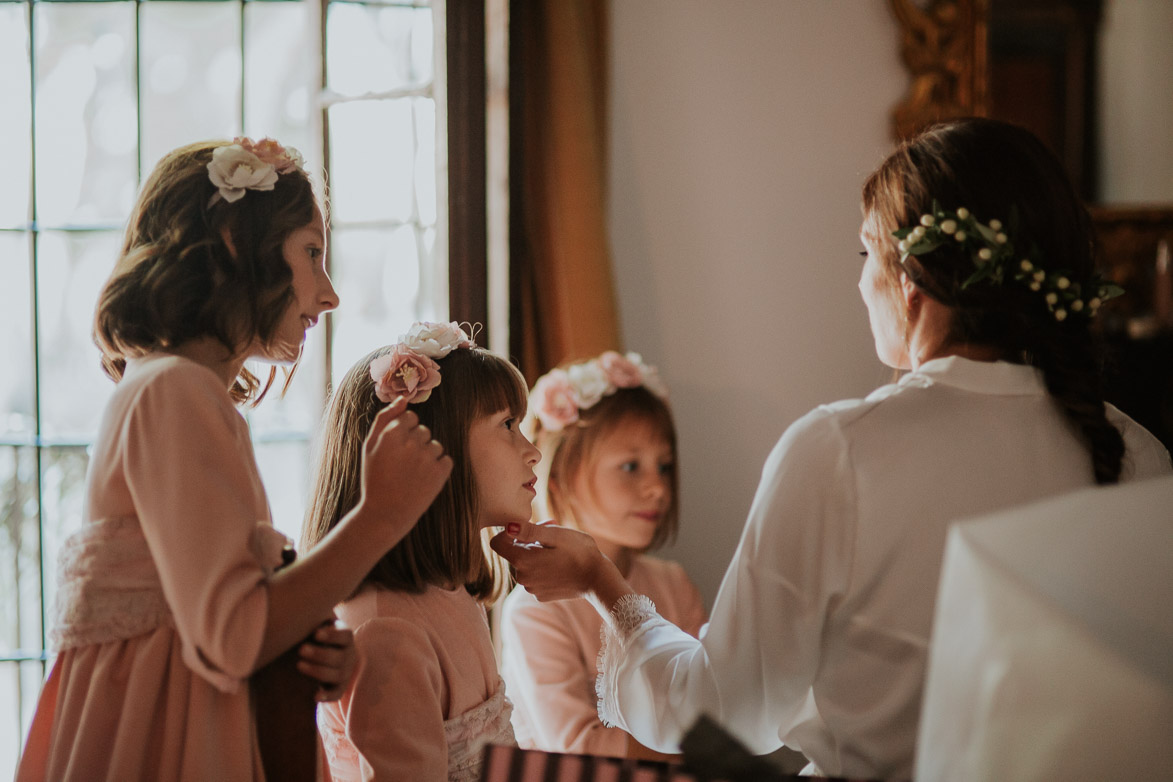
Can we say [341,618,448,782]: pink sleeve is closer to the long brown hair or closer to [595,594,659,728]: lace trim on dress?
[595,594,659,728]: lace trim on dress

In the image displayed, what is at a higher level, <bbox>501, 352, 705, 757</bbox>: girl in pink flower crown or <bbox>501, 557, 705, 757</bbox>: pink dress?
<bbox>501, 352, 705, 757</bbox>: girl in pink flower crown

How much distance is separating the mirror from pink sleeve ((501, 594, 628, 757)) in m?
1.49

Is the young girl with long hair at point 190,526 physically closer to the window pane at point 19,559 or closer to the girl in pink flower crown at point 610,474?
the girl in pink flower crown at point 610,474

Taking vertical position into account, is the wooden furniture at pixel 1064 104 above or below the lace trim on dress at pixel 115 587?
above

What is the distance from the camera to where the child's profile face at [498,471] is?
1357 millimetres

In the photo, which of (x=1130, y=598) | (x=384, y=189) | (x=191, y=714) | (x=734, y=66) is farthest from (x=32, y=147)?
(x=1130, y=598)

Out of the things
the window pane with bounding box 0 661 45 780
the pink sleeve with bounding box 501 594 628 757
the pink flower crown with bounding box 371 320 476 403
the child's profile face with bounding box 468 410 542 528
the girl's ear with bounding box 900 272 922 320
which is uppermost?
the girl's ear with bounding box 900 272 922 320

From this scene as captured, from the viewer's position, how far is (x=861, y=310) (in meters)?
2.46

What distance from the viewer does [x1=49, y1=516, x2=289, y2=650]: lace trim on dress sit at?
3.30 feet

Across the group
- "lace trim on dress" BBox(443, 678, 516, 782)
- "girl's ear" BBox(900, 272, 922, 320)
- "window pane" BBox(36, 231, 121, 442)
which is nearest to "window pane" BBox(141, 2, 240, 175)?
"window pane" BBox(36, 231, 121, 442)

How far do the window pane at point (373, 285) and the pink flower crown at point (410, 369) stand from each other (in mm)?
867

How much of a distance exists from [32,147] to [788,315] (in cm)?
191

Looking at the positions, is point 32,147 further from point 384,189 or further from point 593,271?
point 593,271

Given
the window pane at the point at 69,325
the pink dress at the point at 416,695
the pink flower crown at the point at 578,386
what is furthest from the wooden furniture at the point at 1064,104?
the window pane at the point at 69,325
